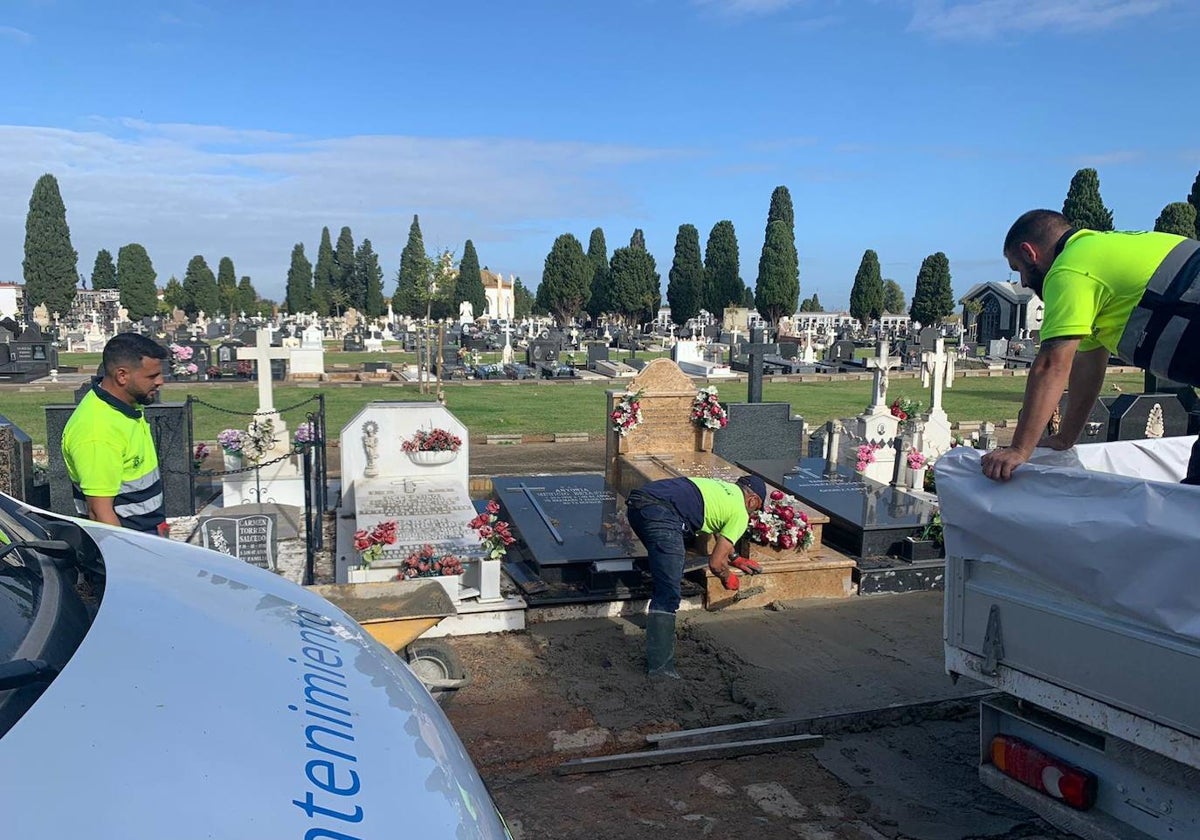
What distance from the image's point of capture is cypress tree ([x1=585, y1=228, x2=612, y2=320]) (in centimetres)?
5862

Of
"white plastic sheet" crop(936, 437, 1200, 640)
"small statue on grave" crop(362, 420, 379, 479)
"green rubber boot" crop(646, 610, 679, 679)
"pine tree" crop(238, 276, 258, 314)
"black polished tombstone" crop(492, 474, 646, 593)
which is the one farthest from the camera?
"pine tree" crop(238, 276, 258, 314)

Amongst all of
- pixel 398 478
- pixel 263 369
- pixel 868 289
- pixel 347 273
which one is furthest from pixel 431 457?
pixel 347 273

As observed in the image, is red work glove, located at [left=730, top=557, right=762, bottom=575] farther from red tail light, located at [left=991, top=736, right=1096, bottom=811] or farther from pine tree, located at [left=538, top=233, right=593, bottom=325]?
pine tree, located at [left=538, top=233, right=593, bottom=325]

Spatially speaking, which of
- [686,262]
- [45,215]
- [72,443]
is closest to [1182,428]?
[72,443]

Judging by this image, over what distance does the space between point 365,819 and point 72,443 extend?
391cm

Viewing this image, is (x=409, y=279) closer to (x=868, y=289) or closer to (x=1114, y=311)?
(x=868, y=289)

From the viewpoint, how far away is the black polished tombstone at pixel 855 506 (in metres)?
8.09

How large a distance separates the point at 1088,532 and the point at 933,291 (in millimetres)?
53113

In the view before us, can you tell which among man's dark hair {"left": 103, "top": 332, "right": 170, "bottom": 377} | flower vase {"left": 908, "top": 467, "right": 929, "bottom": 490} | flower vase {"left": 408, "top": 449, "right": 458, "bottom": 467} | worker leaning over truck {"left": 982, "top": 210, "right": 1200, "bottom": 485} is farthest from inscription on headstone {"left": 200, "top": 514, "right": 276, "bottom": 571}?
flower vase {"left": 908, "top": 467, "right": 929, "bottom": 490}

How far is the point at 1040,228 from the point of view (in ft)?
11.5

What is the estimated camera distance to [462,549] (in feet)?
23.4

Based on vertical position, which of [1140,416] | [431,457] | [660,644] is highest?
[1140,416]

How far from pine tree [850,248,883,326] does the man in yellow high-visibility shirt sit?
177 ft

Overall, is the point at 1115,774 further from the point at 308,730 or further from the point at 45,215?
the point at 45,215
